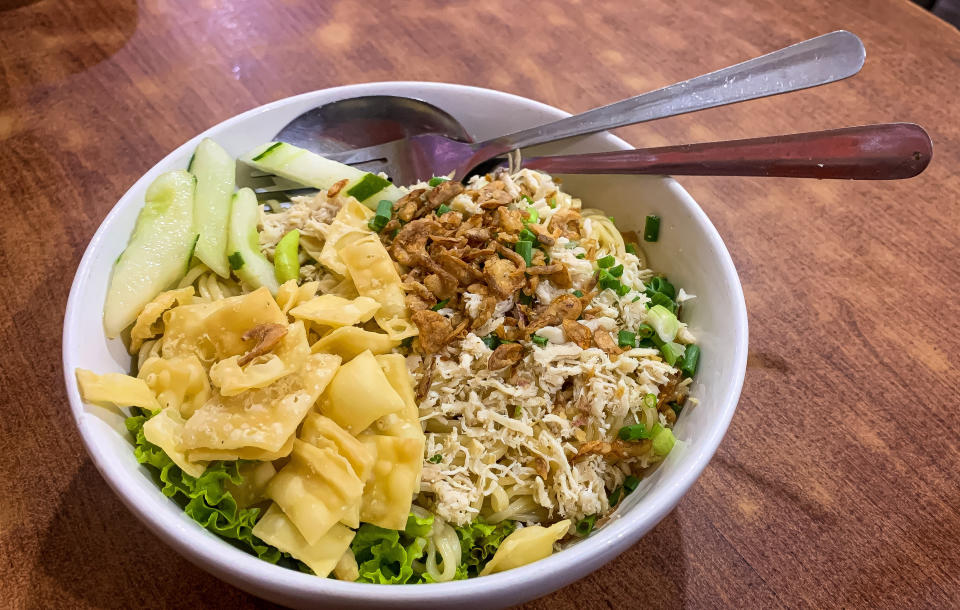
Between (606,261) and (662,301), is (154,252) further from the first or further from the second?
(662,301)

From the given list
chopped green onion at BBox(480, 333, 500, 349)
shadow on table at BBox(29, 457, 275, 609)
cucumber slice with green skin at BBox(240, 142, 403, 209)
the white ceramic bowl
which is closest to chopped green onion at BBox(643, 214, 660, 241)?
the white ceramic bowl

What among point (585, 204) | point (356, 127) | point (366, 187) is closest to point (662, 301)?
point (585, 204)

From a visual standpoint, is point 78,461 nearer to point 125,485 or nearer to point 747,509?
point 125,485

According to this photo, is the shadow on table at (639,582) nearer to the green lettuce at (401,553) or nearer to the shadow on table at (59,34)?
the green lettuce at (401,553)

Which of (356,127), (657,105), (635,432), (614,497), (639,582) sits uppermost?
(657,105)

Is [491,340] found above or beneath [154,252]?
beneath

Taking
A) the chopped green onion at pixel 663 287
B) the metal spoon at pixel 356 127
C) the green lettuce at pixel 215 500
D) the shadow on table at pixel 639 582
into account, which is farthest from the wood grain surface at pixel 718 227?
the metal spoon at pixel 356 127

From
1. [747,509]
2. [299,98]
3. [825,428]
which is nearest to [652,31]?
[299,98]
